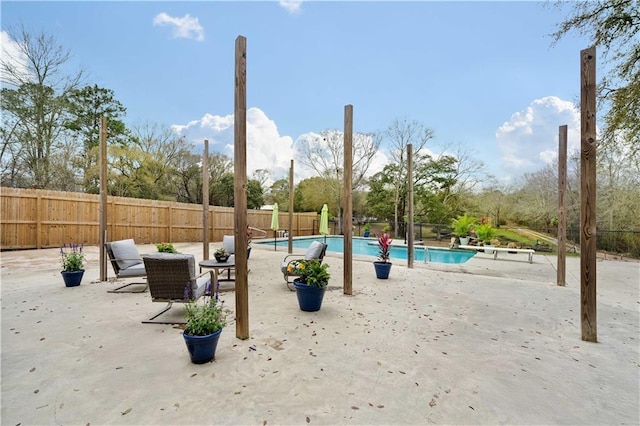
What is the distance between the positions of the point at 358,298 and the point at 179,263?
263 centimetres

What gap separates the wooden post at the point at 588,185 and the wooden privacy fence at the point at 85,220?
1288cm

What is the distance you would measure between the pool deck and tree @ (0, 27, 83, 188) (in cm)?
1106

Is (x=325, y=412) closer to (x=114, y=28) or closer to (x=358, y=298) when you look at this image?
(x=358, y=298)

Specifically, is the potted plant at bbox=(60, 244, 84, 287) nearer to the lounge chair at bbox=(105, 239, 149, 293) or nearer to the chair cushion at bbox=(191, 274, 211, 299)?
the lounge chair at bbox=(105, 239, 149, 293)

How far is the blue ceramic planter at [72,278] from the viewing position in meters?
4.75

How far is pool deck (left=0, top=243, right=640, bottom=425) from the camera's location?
1798mm

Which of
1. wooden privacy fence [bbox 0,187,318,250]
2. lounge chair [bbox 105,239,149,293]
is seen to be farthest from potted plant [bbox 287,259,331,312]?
wooden privacy fence [bbox 0,187,318,250]

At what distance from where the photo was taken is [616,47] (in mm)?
4871

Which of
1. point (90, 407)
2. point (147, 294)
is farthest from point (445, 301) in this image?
point (147, 294)

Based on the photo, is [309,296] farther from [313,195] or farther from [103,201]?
[313,195]

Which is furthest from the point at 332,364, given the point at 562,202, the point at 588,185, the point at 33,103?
the point at 33,103

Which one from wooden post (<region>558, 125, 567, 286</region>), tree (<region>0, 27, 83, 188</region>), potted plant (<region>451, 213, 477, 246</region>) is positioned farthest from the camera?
potted plant (<region>451, 213, 477, 246</region>)

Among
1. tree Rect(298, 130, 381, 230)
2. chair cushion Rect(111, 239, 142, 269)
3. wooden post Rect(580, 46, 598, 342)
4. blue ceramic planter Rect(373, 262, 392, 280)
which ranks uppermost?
tree Rect(298, 130, 381, 230)

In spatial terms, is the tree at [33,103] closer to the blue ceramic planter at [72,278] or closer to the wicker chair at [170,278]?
the blue ceramic planter at [72,278]
